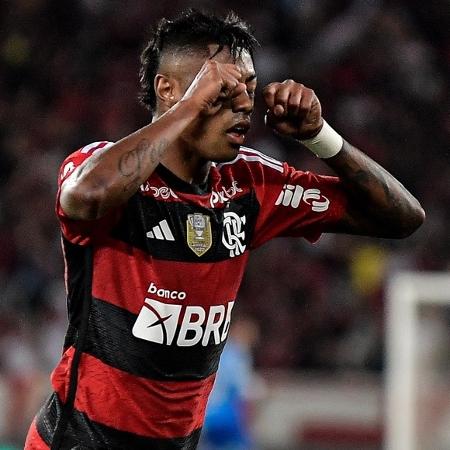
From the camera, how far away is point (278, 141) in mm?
10461

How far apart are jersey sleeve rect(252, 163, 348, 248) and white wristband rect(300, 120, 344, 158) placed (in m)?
0.15

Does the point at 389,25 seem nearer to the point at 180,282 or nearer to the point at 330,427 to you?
the point at 330,427

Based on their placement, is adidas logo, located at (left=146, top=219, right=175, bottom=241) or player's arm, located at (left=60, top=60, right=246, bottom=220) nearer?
player's arm, located at (left=60, top=60, right=246, bottom=220)

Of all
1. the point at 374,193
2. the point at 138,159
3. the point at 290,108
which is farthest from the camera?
the point at 374,193

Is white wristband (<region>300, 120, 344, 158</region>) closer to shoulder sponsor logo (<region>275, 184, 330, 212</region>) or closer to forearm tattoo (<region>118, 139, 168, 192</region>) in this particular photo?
shoulder sponsor logo (<region>275, 184, 330, 212</region>)

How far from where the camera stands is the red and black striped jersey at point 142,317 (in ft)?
10.2

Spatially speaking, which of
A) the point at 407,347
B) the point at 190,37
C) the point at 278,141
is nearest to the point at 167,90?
the point at 190,37

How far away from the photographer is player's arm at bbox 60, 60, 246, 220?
288cm

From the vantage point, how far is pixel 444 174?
32.6 feet

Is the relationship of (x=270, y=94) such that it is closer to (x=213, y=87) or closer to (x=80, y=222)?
(x=213, y=87)

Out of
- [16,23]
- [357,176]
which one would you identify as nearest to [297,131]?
[357,176]

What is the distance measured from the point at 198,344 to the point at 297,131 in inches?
25.1

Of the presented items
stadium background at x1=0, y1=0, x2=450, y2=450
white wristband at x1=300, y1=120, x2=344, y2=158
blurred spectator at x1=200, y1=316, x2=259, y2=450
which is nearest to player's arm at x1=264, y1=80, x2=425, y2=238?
white wristband at x1=300, y1=120, x2=344, y2=158

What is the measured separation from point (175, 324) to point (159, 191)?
35 centimetres
